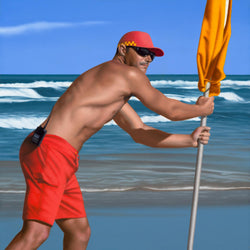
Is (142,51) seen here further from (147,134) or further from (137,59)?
(147,134)

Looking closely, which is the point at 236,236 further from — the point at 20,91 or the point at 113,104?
the point at 20,91

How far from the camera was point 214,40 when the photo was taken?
135 inches

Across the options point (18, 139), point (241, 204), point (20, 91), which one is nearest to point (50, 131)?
point (241, 204)

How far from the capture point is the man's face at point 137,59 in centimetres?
333

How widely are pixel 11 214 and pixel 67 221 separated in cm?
255

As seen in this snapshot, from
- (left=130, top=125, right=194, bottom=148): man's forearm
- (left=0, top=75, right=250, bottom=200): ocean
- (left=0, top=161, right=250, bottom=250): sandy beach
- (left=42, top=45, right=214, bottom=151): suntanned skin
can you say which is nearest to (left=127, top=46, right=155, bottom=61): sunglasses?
(left=42, top=45, right=214, bottom=151): suntanned skin

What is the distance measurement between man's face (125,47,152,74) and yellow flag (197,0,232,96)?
346 mm

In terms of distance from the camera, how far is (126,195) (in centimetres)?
672

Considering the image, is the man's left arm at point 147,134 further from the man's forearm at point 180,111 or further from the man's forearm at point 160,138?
the man's forearm at point 180,111

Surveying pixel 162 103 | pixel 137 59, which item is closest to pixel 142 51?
pixel 137 59

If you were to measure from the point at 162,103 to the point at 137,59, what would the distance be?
1.00 ft

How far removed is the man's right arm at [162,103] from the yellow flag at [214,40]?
0.18 meters

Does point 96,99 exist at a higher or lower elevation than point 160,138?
higher

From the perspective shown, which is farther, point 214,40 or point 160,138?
point 160,138
